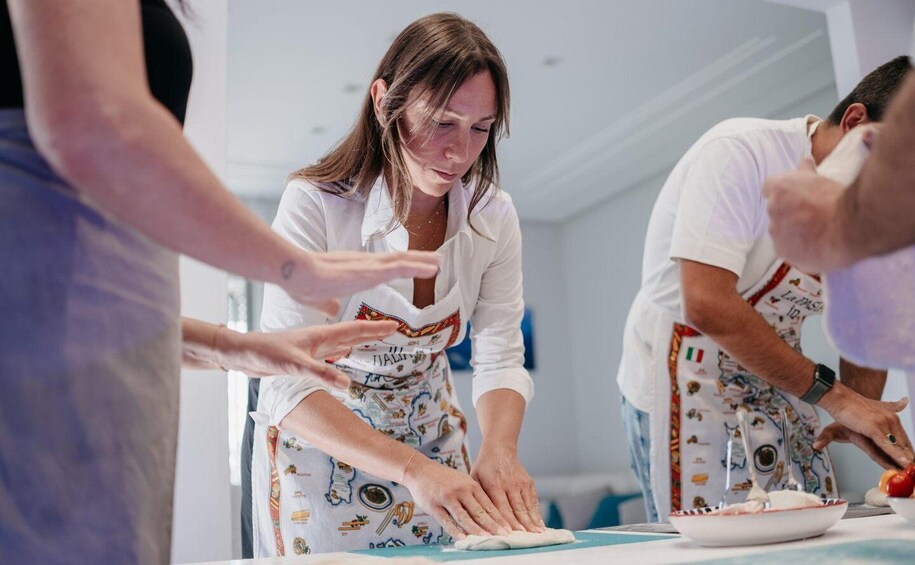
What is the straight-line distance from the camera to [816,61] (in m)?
5.57

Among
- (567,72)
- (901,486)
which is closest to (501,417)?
(901,486)

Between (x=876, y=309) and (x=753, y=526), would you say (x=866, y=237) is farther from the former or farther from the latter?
(x=753, y=526)

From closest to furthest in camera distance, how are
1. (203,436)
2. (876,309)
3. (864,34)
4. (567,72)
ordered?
(876,309)
(203,436)
(864,34)
(567,72)

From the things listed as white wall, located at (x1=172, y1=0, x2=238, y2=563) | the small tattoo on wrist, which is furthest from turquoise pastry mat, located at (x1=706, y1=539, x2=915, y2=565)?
white wall, located at (x1=172, y1=0, x2=238, y2=563)

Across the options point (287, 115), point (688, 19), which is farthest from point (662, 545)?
point (287, 115)

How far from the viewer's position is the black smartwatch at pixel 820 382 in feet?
5.78

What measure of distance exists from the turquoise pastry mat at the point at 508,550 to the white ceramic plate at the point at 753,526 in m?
0.16

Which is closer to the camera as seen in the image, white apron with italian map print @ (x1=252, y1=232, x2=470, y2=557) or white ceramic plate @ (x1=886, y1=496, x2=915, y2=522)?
white ceramic plate @ (x1=886, y1=496, x2=915, y2=522)

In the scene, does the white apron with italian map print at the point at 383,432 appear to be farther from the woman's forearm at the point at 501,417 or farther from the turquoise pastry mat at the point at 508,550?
the turquoise pastry mat at the point at 508,550

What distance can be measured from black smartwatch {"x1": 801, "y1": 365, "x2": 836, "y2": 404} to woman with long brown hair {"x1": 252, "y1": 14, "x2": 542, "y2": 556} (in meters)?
0.56

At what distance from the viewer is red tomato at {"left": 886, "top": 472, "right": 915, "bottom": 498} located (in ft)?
4.02

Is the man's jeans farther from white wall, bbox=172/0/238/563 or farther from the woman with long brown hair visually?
white wall, bbox=172/0/238/563

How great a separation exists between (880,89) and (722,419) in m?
0.74

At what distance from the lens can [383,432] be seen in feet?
5.48
